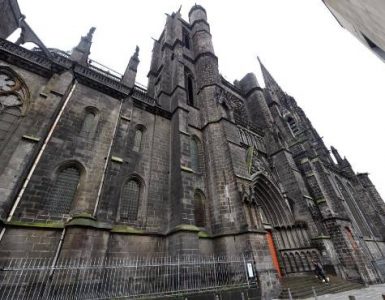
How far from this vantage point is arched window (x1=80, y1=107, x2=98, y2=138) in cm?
977

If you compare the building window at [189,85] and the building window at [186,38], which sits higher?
the building window at [186,38]

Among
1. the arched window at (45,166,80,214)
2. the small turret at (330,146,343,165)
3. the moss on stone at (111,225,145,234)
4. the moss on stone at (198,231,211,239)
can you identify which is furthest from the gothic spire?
the arched window at (45,166,80,214)

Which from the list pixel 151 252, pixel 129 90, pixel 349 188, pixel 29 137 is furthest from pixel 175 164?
pixel 349 188

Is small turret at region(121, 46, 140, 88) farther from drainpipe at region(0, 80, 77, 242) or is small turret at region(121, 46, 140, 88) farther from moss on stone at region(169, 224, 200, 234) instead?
moss on stone at region(169, 224, 200, 234)

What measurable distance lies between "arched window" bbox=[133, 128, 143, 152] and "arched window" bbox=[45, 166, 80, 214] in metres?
3.24

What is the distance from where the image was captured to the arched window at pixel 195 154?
40.9 feet

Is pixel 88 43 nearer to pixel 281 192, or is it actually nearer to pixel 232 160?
pixel 232 160

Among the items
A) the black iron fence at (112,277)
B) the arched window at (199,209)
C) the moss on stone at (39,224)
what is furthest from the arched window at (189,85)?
the moss on stone at (39,224)

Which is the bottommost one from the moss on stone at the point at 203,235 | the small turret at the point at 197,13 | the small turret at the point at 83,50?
the moss on stone at the point at 203,235

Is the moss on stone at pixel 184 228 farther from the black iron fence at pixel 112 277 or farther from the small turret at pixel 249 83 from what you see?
the small turret at pixel 249 83

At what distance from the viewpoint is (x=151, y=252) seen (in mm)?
8492

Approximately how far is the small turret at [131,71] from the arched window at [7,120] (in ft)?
21.8

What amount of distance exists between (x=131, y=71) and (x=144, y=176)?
28.5 feet

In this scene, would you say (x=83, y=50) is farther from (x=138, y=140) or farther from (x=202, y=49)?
(x=202, y=49)
